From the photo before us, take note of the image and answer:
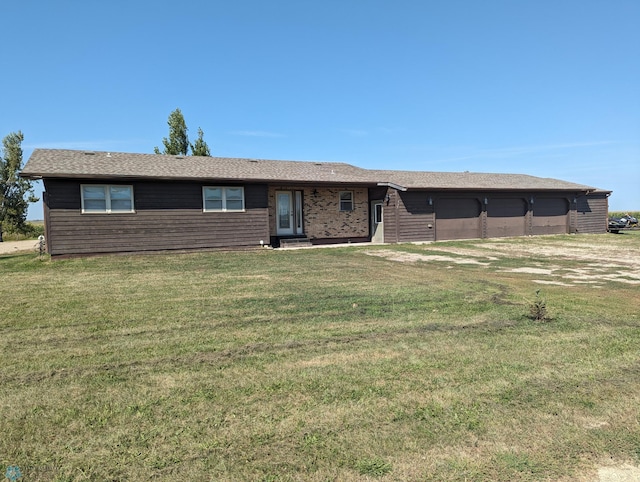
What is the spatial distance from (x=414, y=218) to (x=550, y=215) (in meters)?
9.52

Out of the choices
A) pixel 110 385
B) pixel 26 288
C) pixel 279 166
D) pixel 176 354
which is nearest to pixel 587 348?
pixel 176 354

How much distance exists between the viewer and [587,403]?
3.12 meters

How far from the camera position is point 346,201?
62.7 feet

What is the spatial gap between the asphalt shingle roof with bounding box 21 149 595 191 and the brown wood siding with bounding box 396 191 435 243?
63cm

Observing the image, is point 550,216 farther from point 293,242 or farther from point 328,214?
point 293,242

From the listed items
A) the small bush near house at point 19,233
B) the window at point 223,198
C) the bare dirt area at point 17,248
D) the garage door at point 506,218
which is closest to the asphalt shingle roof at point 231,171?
the window at point 223,198

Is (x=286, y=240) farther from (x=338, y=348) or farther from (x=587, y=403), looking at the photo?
(x=587, y=403)

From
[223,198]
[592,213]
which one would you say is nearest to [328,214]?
[223,198]

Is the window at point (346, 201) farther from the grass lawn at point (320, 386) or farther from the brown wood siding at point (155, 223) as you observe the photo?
the grass lawn at point (320, 386)

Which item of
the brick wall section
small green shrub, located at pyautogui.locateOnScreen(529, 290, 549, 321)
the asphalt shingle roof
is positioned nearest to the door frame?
the brick wall section

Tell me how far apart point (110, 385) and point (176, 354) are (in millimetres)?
791

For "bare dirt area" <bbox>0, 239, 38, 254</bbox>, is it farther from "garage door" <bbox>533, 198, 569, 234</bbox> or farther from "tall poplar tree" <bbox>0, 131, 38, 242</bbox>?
"garage door" <bbox>533, 198, 569, 234</bbox>

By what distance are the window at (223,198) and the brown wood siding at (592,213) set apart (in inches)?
800

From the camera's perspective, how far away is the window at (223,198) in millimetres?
15250
